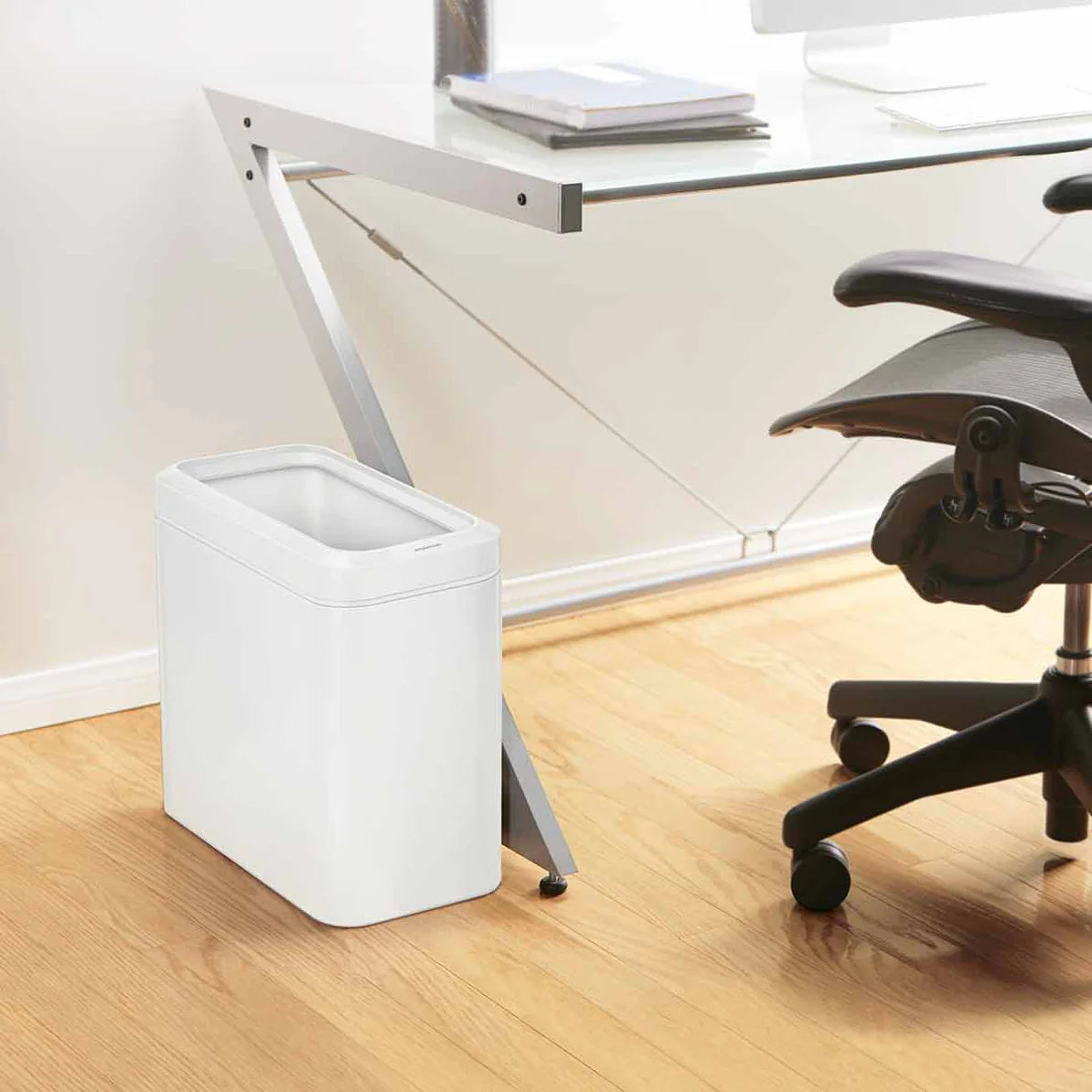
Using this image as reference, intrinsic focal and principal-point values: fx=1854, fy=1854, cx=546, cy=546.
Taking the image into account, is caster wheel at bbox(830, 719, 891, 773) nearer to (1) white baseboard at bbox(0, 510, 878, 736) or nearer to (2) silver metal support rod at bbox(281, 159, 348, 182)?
(1) white baseboard at bbox(0, 510, 878, 736)

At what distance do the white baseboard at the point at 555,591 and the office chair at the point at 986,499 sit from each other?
60 cm

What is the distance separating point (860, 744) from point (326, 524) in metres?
0.67

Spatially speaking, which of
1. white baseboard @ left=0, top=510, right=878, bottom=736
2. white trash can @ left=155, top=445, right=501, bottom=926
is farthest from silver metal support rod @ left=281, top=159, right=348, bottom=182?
white baseboard @ left=0, top=510, right=878, bottom=736

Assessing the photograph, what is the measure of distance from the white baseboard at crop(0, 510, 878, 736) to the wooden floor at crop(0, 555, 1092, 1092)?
0.03m

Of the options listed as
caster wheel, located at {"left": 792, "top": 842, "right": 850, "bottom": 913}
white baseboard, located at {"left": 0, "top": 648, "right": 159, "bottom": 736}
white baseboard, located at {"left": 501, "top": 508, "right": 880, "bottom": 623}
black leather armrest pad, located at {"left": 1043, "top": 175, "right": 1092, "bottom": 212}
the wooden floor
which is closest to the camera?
the wooden floor

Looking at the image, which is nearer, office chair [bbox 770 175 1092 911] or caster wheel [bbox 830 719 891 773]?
office chair [bbox 770 175 1092 911]

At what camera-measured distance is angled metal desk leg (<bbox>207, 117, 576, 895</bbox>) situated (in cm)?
188

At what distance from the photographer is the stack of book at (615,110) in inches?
69.1

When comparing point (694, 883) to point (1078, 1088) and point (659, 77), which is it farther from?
point (659, 77)

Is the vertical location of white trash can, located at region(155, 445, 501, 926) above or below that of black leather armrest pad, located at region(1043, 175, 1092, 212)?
below

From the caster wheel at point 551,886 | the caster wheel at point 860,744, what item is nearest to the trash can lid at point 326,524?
the caster wheel at point 551,886

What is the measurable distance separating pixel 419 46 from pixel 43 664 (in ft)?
2.96

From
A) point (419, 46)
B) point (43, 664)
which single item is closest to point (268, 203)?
point (419, 46)

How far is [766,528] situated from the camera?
8.98 feet
